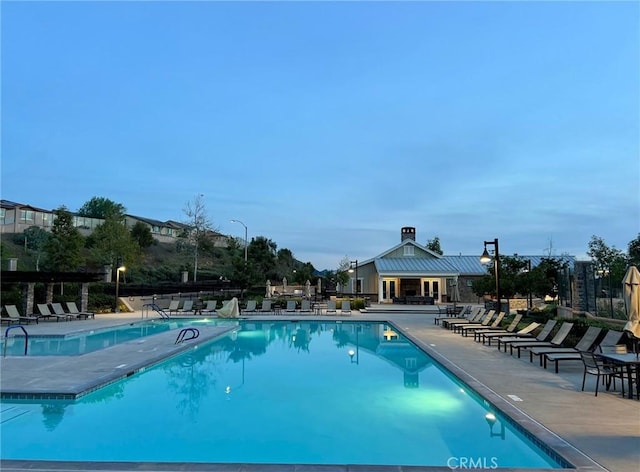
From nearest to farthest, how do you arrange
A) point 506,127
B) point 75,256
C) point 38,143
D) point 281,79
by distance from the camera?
point 281,79, point 506,127, point 75,256, point 38,143

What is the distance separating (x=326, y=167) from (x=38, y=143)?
1412 inches

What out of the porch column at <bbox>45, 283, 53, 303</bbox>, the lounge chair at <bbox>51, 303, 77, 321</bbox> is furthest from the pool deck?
the porch column at <bbox>45, 283, 53, 303</bbox>

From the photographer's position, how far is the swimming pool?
12.8m

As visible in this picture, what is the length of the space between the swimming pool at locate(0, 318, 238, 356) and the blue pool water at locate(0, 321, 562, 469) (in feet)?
13.4

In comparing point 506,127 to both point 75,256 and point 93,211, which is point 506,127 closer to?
point 75,256

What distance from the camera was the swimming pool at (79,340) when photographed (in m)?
12.8

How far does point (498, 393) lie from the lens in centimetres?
746

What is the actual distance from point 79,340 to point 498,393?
1421 centimetres

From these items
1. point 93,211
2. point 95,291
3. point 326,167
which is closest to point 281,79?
point 326,167

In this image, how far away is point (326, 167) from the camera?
3569cm

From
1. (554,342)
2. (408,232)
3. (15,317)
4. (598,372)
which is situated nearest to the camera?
(598,372)

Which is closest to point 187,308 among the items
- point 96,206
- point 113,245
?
point 113,245

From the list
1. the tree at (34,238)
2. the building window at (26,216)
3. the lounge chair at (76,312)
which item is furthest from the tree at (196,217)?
the building window at (26,216)
